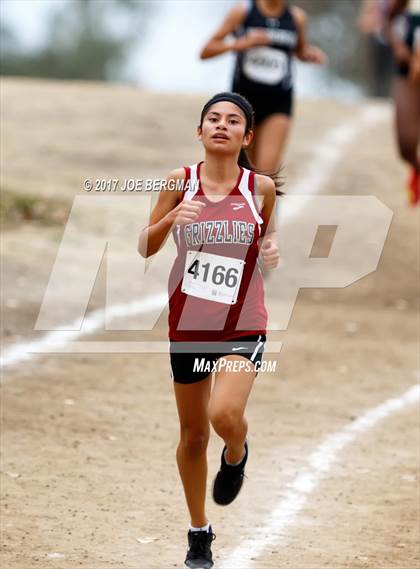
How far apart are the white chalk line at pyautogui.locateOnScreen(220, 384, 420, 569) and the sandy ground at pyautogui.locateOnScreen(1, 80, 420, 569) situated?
4 centimetres

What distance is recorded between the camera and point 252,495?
22.2 feet

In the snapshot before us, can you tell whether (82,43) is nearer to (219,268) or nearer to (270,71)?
(270,71)

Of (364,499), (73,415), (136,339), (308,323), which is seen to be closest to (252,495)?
(364,499)

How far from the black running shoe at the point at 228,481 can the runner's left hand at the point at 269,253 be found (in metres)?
0.79

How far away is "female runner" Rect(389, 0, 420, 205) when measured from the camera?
11781 millimetres

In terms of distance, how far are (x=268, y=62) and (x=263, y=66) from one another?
0.05 m

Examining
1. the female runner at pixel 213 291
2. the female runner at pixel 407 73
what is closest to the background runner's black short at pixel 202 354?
the female runner at pixel 213 291

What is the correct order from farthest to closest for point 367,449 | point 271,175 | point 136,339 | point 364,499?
point 136,339 → point 367,449 → point 364,499 → point 271,175

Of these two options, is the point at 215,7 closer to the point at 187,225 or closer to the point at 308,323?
the point at 308,323

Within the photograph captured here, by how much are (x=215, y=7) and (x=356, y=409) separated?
146 ft

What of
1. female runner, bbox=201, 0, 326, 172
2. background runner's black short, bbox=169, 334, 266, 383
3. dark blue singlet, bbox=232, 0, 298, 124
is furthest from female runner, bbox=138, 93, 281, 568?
dark blue singlet, bbox=232, 0, 298, 124

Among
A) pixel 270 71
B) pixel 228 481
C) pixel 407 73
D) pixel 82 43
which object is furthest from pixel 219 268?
pixel 82 43

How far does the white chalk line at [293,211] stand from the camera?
9477mm

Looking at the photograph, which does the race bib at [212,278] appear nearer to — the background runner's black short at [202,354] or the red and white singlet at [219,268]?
the red and white singlet at [219,268]
